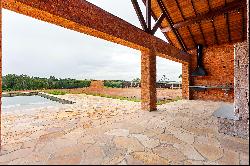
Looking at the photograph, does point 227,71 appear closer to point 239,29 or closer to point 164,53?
point 239,29

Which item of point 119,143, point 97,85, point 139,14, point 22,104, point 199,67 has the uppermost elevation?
point 139,14

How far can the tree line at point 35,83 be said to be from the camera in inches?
577

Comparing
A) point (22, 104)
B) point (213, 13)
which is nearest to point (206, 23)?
point (213, 13)

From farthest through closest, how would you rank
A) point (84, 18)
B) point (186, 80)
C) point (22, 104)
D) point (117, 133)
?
point (186, 80) → point (22, 104) → point (84, 18) → point (117, 133)

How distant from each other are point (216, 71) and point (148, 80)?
5.53 meters

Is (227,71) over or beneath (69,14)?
beneath

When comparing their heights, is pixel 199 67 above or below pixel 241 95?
above

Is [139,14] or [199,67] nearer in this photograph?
[139,14]

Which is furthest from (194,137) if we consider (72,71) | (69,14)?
(72,71)

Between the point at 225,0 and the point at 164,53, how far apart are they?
3.19 metres

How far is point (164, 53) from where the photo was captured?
315 inches

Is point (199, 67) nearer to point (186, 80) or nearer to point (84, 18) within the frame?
point (186, 80)

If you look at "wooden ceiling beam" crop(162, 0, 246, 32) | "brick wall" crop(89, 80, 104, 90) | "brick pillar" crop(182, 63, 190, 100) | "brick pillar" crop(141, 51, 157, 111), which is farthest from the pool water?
"brick pillar" crop(182, 63, 190, 100)

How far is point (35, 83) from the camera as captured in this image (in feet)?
51.4
